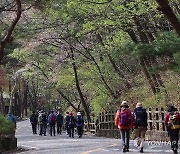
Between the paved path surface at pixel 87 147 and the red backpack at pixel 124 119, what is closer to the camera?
the red backpack at pixel 124 119

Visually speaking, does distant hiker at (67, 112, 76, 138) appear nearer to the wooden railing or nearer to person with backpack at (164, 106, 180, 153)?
the wooden railing

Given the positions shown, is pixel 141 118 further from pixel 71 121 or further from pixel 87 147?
pixel 71 121

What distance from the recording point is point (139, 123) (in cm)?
1463

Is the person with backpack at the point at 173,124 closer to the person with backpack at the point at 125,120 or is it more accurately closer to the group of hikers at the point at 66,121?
the person with backpack at the point at 125,120

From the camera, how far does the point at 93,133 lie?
105 feet

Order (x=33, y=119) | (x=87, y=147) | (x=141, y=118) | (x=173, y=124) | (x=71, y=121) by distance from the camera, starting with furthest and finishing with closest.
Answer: (x=33, y=119) < (x=71, y=121) < (x=87, y=147) < (x=141, y=118) < (x=173, y=124)

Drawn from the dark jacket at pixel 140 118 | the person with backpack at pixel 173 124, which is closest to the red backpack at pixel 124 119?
the dark jacket at pixel 140 118

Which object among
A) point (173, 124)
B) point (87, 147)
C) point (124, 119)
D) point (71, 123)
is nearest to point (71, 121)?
point (71, 123)

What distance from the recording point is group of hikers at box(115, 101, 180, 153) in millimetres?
13930

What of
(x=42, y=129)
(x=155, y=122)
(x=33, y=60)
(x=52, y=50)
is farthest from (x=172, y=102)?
(x=33, y=60)

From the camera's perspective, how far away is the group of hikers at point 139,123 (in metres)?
13.9

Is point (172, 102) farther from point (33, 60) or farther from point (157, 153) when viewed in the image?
point (33, 60)

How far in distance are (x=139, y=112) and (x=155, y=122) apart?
7.37 m

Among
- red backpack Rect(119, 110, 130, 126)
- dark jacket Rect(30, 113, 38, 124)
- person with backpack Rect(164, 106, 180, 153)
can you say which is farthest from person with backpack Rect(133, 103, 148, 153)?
dark jacket Rect(30, 113, 38, 124)
